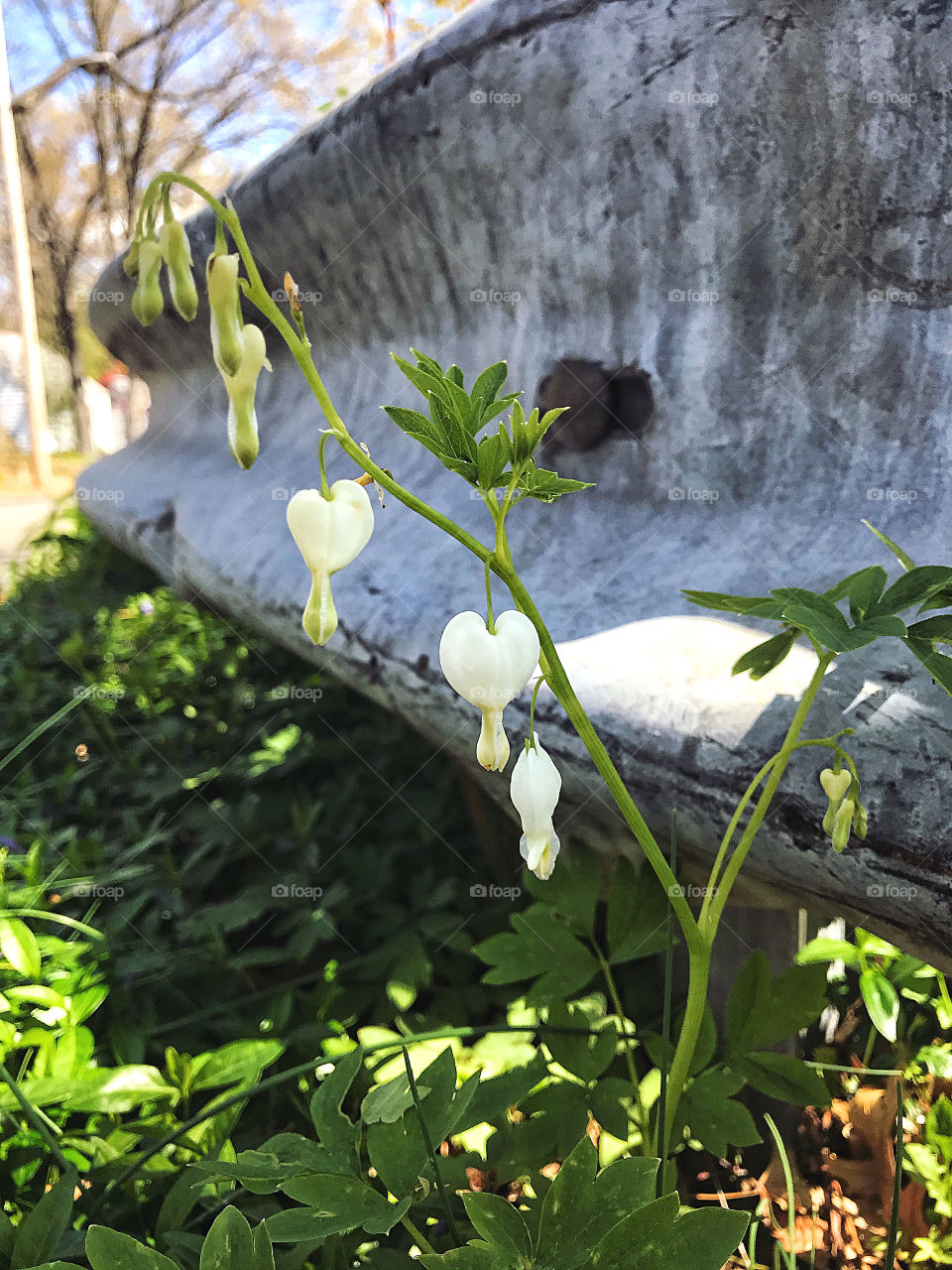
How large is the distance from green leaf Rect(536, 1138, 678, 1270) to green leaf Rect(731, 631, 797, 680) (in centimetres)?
38

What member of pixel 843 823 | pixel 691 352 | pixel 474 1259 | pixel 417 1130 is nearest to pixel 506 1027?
pixel 417 1130

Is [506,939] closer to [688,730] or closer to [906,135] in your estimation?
[688,730]

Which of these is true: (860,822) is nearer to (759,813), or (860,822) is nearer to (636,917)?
(759,813)

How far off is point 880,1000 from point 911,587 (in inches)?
19.1

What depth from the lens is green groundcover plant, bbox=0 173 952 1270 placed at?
475 millimetres

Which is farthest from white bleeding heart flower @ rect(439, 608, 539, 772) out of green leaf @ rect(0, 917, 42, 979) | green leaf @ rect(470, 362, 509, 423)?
green leaf @ rect(0, 917, 42, 979)

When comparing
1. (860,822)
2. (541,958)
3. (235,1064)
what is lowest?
(235,1064)

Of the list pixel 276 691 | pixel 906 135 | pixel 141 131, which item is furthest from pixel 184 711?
pixel 141 131

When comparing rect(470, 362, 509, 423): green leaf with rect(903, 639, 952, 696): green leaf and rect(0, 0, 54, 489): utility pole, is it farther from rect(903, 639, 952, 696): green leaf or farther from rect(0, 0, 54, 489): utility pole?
rect(0, 0, 54, 489): utility pole

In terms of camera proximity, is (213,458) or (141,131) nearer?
(213,458)

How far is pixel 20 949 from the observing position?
959mm

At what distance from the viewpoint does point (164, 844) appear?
56.4 inches

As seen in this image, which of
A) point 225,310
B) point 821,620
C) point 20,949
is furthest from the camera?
point 20,949

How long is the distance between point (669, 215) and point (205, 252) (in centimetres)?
122
